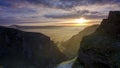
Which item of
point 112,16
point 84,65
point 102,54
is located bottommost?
point 84,65

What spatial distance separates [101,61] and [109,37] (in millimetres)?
12334

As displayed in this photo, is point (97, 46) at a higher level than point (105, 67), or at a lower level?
higher

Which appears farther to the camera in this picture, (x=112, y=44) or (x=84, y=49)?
(x=84, y=49)

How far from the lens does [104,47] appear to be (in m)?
77.2

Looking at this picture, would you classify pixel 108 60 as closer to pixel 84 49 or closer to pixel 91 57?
pixel 91 57

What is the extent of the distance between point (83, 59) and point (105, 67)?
10.4 metres

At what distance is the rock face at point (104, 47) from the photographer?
243 feet

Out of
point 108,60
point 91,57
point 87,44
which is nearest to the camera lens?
point 108,60

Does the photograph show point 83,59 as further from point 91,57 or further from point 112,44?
point 112,44

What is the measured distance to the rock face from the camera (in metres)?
74.1

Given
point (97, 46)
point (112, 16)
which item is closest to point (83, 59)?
point (97, 46)

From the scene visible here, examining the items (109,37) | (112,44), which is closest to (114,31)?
(109,37)

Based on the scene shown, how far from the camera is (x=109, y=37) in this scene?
84.9 metres

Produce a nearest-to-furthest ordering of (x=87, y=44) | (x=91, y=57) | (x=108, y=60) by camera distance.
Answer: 1. (x=108, y=60)
2. (x=91, y=57)
3. (x=87, y=44)
